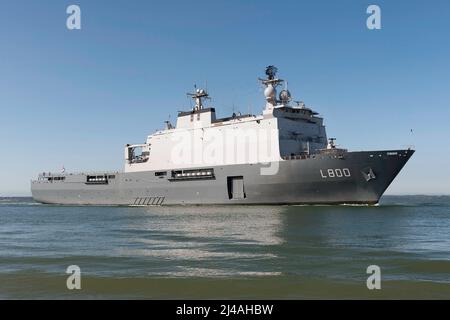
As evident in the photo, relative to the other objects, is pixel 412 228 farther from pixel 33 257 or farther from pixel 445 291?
pixel 33 257

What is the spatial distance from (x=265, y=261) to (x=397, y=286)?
455 cm

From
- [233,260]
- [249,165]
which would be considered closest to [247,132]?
[249,165]

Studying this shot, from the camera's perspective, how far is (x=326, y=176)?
35.5 m

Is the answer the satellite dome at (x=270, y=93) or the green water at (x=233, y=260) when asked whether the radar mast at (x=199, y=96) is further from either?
the green water at (x=233, y=260)

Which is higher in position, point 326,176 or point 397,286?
point 326,176

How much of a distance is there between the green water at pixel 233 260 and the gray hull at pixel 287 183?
29.3 ft

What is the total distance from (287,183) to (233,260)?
23.2 meters

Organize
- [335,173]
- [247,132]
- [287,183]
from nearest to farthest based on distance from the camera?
[335,173] → [287,183] → [247,132]

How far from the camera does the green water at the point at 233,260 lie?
10727 millimetres

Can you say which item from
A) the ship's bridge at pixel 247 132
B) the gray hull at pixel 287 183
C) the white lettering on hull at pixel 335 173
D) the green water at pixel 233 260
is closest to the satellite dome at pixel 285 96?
the ship's bridge at pixel 247 132

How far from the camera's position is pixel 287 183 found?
37156 mm

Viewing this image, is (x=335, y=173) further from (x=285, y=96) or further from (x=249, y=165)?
(x=285, y=96)
